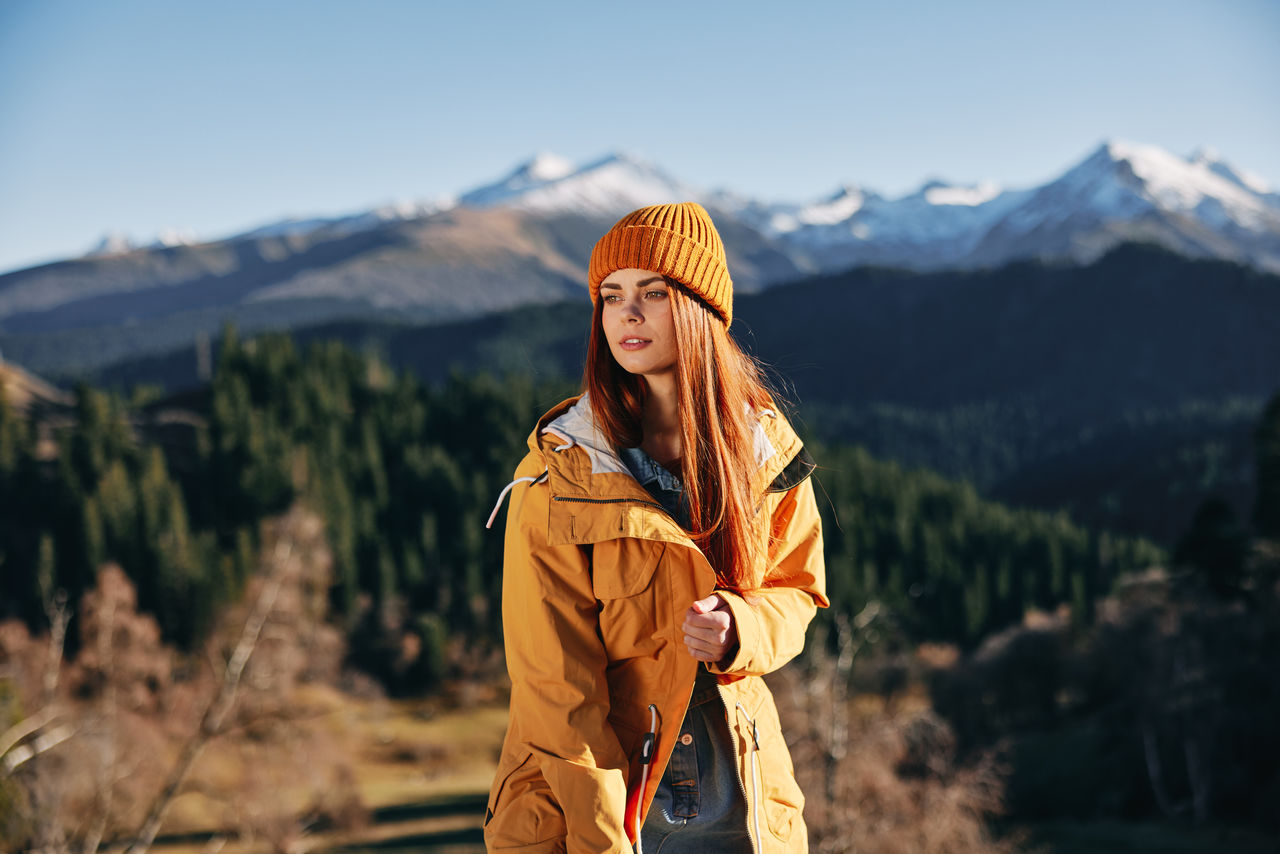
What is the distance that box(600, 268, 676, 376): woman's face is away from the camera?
3543 mm

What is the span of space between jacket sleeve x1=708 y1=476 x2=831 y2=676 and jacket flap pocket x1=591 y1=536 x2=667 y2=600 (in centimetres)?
29

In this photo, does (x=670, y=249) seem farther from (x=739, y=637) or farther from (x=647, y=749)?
(x=647, y=749)

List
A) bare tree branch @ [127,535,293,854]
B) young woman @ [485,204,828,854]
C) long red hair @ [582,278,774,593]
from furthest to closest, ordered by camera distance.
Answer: bare tree branch @ [127,535,293,854] < long red hair @ [582,278,774,593] < young woman @ [485,204,828,854]

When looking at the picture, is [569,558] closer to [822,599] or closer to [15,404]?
[822,599]

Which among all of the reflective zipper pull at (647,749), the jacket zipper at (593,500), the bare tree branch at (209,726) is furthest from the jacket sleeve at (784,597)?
the bare tree branch at (209,726)

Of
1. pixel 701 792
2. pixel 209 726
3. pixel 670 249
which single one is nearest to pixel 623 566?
pixel 701 792

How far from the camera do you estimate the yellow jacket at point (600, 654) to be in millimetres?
3072

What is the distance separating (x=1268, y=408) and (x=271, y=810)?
51998mm

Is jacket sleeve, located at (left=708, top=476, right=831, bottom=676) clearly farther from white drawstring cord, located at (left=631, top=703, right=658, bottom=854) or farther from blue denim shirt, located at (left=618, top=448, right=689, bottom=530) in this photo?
blue denim shirt, located at (left=618, top=448, right=689, bottom=530)

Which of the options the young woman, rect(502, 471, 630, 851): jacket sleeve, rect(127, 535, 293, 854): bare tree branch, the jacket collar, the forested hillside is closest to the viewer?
rect(502, 471, 630, 851): jacket sleeve

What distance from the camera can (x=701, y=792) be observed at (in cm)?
337

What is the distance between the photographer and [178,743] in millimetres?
39406

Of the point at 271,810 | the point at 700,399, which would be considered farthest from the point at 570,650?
the point at 271,810

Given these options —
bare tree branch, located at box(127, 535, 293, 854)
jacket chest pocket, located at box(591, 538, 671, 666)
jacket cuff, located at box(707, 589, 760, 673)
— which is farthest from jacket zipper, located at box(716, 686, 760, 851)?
bare tree branch, located at box(127, 535, 293, 854)
